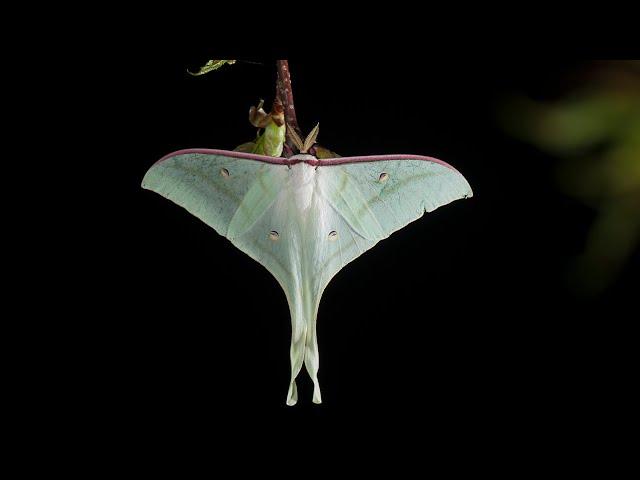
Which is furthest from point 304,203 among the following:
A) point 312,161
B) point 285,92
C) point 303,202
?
point 285,92

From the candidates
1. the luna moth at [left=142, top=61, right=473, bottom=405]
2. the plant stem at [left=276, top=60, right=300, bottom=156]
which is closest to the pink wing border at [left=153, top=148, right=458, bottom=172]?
the luna moth at [left=142, top=61, right=473, bottom=405]

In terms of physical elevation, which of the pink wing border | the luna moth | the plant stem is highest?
the plant stem

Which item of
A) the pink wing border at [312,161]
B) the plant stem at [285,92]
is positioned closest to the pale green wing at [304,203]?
the pink wing border at [312,161]

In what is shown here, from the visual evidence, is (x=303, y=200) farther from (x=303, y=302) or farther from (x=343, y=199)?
(x=303, y=302)

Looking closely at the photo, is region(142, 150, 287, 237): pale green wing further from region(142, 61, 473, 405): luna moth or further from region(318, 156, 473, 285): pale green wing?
region(318, 156, 473, 285): pale green wing

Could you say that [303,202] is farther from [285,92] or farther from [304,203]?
[285,92]

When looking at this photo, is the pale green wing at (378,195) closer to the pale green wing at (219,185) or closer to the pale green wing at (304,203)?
the pale green wing at (304,203)

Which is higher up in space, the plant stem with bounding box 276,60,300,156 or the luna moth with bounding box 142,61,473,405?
the plant stem with bounding box 276,60,300,156

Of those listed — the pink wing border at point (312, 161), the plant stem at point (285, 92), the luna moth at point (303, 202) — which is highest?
the plant stem at point (285, 92)
